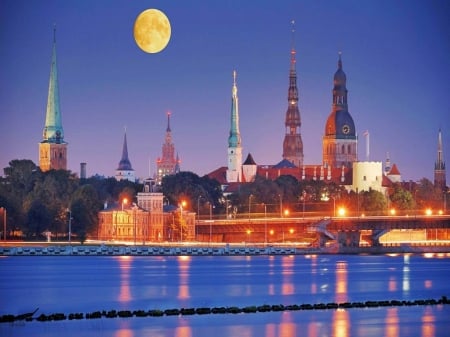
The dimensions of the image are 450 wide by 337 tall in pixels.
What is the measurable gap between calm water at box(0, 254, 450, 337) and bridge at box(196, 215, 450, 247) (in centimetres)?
884

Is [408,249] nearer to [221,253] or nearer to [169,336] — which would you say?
[221,253]

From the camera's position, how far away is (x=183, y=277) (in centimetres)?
11525

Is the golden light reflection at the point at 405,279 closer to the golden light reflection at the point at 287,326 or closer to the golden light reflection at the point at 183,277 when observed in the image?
the golden light reflection at the point at 183,277

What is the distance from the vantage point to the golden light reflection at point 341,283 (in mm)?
93488

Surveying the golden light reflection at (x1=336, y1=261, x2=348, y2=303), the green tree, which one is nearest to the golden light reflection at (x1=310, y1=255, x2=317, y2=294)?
the golden light reflection at (x1=336, y1=261, x2=348, y2=303)

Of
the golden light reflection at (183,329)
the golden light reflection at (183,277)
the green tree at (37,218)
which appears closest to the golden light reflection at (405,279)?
the golden light reflection at (183,277)

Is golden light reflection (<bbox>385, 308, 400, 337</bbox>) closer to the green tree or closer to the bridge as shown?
the bridge

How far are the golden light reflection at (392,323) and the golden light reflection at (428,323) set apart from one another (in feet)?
4.32

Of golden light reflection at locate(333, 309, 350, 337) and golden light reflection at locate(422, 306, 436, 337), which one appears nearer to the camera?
golden light reflection at locate(333, 309, 350, 337)

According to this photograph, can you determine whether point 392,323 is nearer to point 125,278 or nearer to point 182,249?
point 125,278

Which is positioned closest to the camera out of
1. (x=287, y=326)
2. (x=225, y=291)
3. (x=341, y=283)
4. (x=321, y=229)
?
(x=287, y=326)

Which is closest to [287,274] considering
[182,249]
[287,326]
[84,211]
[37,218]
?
[182,249]

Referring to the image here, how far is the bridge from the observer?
6467 inches

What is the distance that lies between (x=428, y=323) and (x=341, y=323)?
14.7 ft
